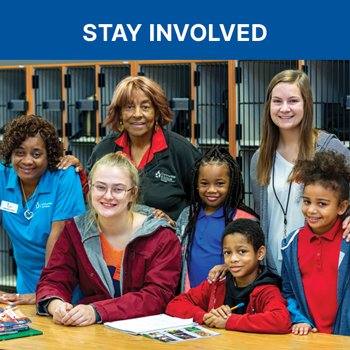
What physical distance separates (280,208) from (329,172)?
0.38 m

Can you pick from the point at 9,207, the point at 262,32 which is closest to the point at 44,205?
the point at 9,207

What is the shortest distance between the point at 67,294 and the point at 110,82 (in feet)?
9.88

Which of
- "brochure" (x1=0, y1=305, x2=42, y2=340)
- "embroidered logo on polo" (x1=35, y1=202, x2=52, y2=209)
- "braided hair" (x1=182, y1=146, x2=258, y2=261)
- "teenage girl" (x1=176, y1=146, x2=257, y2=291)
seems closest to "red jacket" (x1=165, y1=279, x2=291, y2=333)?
"teenage girl" (x1=176, y1=146, x2=257, y2=291)

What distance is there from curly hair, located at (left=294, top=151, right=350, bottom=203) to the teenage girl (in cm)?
43

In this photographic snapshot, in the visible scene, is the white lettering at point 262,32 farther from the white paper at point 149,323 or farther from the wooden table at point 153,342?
the wooden table at point 153,342

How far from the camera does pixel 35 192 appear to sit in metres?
3.64

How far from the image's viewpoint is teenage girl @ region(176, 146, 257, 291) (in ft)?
11.2

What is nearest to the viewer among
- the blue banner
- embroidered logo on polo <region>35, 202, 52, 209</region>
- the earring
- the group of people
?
the group of people

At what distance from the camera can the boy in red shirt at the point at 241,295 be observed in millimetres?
2893

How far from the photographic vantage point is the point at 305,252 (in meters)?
3.10

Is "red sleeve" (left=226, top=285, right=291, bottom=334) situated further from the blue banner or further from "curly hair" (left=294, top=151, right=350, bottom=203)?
the blue banner

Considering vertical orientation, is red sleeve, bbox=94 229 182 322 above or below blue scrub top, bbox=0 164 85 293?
below

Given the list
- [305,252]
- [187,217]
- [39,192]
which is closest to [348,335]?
[305,252]

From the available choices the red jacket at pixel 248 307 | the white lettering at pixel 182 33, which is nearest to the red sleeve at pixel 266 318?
the red jacket at pixel 248 307
